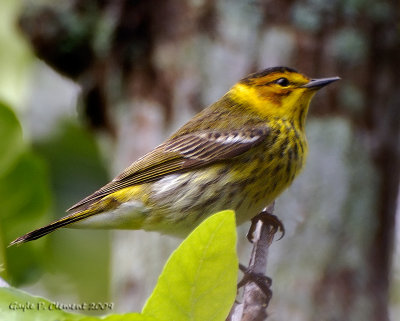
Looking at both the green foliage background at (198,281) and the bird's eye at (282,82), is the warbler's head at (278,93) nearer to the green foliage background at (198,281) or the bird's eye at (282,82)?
the bird's eye at (282,82)

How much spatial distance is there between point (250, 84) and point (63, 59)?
1519mm

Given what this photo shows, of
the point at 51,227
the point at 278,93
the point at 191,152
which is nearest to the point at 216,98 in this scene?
the point at 278,93

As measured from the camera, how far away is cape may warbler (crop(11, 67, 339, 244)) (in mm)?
2854

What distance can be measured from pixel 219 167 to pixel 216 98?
0.99m

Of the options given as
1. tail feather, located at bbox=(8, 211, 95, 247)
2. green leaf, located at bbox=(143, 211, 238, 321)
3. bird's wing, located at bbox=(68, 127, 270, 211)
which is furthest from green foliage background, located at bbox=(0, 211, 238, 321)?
bird's wing, located at bbox=(68, 127, 270, 211)

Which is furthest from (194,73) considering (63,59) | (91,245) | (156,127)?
(91,245)

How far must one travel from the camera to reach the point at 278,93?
330 cm

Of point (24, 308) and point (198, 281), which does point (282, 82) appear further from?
point (24, 308)

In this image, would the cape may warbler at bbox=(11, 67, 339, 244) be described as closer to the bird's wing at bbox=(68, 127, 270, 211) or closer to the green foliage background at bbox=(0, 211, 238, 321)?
the bird's wing at bbox=(68, 127, 270, 211)

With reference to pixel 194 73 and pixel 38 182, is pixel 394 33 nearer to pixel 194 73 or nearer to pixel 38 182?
pixel 194 73

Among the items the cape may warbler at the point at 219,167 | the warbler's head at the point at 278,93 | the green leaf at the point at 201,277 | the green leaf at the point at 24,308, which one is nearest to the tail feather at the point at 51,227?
the cape may warbler at the point at 219,167

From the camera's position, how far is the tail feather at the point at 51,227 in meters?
2.14

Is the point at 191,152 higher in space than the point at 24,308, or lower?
higher

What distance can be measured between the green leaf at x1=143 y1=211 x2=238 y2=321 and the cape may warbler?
3.89ft
